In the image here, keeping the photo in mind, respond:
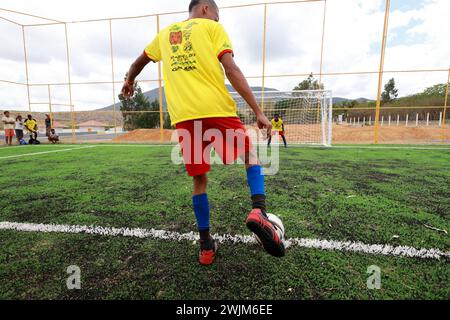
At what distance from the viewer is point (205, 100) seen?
170cm

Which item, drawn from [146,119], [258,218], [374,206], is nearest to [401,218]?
[374,206]

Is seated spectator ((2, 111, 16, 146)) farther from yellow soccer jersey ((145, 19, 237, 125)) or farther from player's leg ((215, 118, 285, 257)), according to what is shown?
player's leg ((215, 118, 285, 257))

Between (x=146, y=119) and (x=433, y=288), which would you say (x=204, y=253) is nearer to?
(x=433, y=288)

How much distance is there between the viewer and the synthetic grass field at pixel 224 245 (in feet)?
4.98

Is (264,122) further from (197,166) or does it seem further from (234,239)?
(234,239)

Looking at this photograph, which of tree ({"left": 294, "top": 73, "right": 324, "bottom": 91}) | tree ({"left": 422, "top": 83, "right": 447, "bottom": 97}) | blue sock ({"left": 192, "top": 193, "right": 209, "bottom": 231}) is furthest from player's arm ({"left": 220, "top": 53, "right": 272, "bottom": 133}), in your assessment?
tree ({"left": 422, "top": 83, "right": 447, "bottom": 97})

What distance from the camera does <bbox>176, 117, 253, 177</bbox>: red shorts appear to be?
69.7 inches

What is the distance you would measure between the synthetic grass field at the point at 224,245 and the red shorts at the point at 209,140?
27.8 inches

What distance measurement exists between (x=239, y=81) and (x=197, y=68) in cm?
29

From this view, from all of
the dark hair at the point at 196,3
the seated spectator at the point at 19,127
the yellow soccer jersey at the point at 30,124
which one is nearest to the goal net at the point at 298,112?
the dark hair at the point at 196,3

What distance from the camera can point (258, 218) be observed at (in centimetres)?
156

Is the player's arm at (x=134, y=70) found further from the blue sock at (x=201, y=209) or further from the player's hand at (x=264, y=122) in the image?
the blue sock at (x=201, y=209)

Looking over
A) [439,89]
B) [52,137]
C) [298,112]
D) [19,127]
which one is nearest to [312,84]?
[298,112]

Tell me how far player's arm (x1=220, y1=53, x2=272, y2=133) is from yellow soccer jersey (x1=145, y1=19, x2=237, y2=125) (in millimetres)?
58
